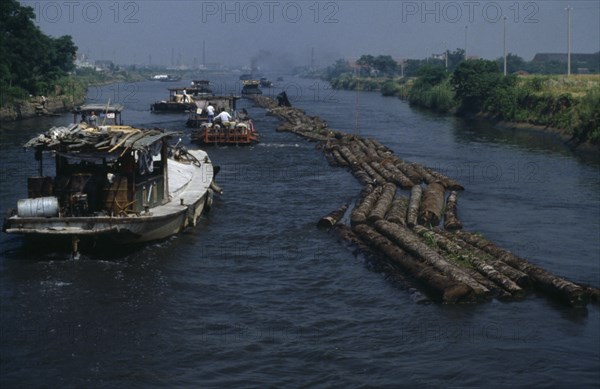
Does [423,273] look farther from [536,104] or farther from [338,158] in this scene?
[536,104]

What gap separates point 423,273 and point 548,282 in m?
2.77

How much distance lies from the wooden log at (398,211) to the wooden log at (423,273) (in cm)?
128

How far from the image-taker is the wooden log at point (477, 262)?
17.9 metres

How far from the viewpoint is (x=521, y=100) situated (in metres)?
64.3

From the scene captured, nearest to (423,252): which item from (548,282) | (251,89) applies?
(548,282)

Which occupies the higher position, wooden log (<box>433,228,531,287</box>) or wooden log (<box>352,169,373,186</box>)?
wooden log (<box>352,169,373,186</box>)

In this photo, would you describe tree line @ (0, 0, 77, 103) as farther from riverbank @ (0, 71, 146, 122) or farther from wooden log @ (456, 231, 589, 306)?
wooden log @ (456, 231, 589, 306)

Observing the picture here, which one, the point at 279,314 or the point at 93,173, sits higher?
the point at 93,173

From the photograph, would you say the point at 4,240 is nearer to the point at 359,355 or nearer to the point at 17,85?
the point at 359,355

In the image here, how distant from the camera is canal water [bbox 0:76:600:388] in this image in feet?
47.1

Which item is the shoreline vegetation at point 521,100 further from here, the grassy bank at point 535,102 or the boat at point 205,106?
the boat at point 205,106

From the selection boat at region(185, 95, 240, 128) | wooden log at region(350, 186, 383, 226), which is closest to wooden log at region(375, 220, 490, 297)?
wooden log at region(350, 186, 383, 226)

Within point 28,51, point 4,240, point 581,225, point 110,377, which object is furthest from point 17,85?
point 110,377

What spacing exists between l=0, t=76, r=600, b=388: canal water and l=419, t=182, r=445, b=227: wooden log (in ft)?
3.07
